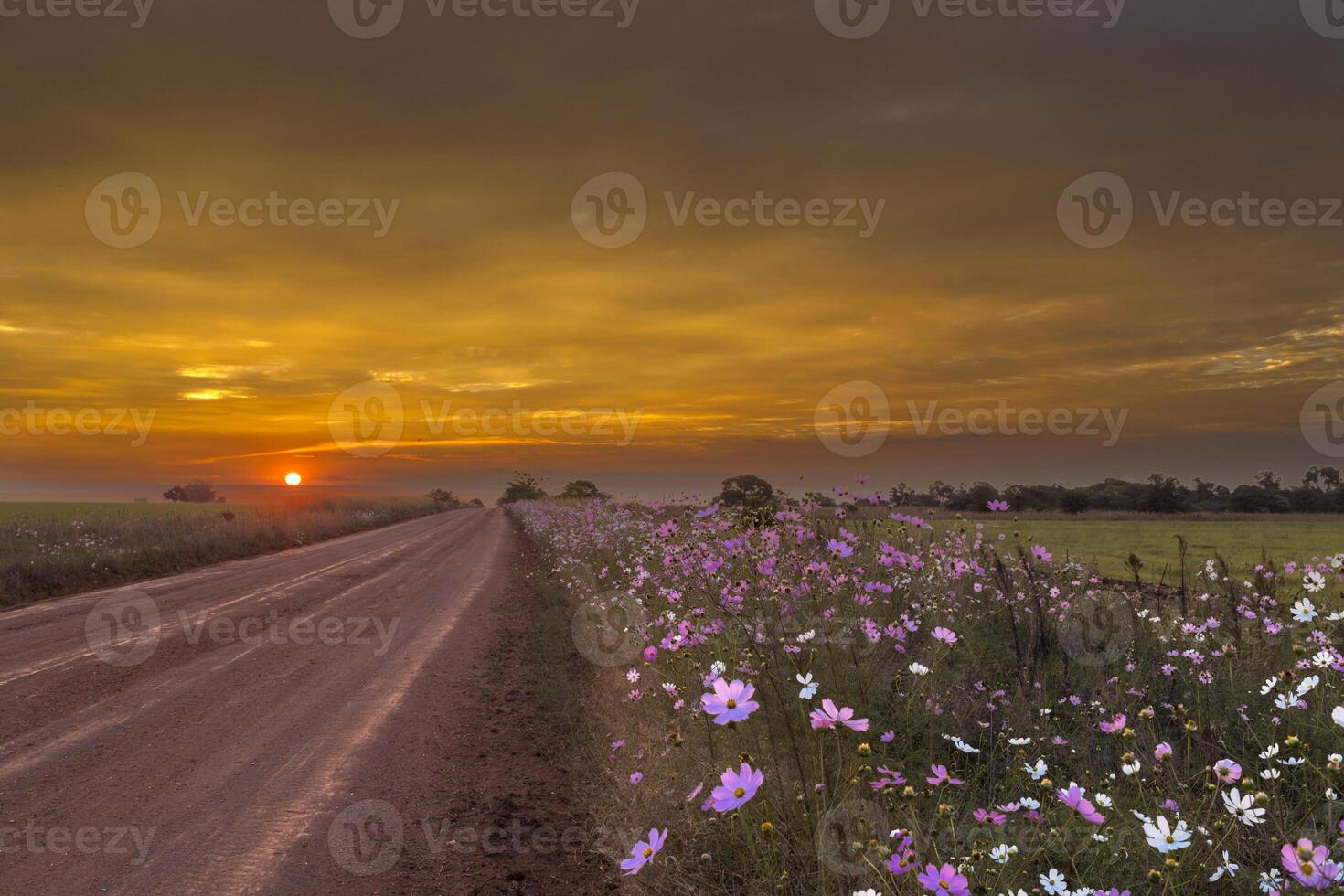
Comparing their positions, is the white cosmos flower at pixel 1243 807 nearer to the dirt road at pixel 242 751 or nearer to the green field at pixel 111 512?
the dirt road at pixel 242 751

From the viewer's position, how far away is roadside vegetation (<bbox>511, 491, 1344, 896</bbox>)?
2662 mm

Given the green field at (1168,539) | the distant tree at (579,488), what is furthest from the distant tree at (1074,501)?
the distant tree at (579,488)

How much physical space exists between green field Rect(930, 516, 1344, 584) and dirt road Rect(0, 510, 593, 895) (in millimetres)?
6979

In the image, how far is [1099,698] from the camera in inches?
209

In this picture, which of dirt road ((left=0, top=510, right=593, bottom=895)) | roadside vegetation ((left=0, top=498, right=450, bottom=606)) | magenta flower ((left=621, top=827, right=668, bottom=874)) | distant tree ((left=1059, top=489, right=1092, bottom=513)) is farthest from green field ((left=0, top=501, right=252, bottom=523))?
distant tree ((left=1059, top=489, right=1092, bottom=513))

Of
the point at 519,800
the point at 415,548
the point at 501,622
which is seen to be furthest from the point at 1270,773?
the point at 415,548

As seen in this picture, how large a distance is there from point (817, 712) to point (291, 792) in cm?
453

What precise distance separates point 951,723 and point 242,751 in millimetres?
5425

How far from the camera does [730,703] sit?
93.1 inches

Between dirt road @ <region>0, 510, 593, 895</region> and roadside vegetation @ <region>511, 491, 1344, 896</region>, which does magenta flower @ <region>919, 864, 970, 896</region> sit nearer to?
roadside vegetation @ <region>511, 491, 1344, 896</region>

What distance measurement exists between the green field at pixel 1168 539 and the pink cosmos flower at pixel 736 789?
8120mm

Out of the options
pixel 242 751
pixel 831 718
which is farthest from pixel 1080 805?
pixel 242 751

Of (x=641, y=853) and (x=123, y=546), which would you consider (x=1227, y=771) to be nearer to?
(x=641, y=853)

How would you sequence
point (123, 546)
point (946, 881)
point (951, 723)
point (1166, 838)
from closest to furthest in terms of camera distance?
point (946, 881)
point (1166, 838)
point (951, 723)
point (123, 546)
